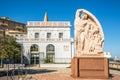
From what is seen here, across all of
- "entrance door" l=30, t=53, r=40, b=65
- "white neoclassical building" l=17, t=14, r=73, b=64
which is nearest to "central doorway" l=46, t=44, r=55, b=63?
"white neoclassical building" l=17, t=14, r=73, b=64

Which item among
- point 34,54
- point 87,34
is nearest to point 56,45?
point 34,54

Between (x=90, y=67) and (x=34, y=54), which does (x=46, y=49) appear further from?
(x=90, y=67)

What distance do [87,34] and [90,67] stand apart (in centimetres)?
273

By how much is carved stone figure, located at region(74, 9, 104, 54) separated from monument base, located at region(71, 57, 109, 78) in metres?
0.73

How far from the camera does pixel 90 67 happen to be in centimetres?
1600

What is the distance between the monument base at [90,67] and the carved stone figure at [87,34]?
73 centimetres

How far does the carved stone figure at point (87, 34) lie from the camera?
16.6 meters

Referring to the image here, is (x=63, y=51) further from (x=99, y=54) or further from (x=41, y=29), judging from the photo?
(x=99, y=54)

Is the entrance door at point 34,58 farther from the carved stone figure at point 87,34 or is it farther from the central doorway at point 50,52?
the carved stone figure at point 87,34

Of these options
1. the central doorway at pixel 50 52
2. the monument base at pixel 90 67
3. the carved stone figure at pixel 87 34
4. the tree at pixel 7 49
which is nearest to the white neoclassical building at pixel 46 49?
the central doorway at pixel 50 52

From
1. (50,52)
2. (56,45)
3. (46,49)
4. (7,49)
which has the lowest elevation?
(50,52)

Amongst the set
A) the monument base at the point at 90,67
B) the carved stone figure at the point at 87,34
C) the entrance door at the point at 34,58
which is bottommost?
the entrance door at the point at 34,58

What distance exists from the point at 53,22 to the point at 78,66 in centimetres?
4215

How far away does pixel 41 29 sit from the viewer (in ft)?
188
